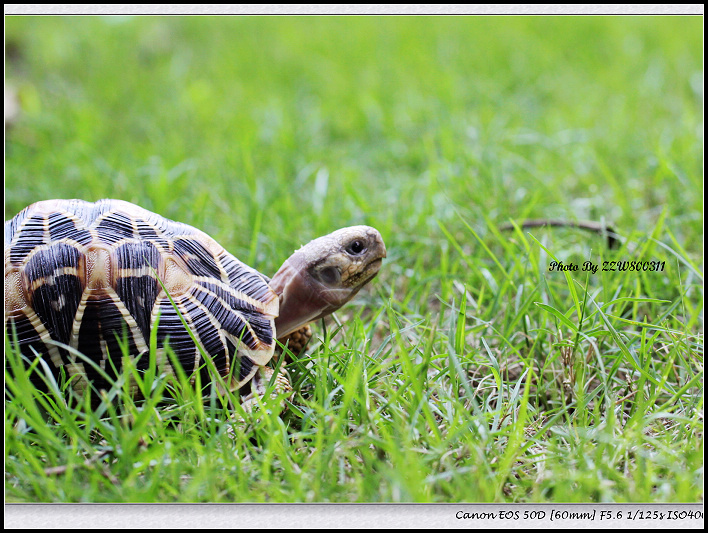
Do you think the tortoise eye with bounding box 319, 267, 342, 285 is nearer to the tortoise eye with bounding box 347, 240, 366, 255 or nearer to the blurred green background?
the tortoise eye with bounding box 347, 240, 366, 255

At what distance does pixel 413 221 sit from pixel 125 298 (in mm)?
1526

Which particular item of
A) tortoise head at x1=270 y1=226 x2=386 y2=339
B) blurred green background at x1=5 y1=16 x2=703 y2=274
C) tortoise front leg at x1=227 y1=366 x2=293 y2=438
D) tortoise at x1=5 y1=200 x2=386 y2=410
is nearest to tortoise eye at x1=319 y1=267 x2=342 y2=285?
tortoise head at x1=270 y1=226 x2=386 y2=339

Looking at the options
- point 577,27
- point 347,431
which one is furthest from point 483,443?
point 577,27

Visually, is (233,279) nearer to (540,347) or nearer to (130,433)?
(130,433)

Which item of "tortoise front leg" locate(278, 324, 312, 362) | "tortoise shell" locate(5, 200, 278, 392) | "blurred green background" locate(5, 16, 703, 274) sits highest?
"blurred green background" locate(5, 16, 703, 274)

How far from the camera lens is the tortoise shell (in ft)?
5.11

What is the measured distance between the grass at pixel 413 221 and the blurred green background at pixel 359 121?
0.02 meters

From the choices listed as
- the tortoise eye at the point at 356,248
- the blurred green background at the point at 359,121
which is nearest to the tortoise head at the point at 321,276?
the tortoise eye at the point at 356,248

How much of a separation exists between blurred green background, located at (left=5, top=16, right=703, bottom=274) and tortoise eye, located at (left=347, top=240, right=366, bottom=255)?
2.38ft

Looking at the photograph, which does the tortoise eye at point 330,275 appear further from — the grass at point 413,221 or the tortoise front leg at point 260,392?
the tortoise front leg at point 260,392

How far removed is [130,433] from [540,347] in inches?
50.8

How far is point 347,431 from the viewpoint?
5.14 ft

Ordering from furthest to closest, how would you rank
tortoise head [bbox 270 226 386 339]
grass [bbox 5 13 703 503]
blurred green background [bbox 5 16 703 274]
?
1. blurred green background [bbox 5 16 703 274]
2. tortoise head [bbox 270 226 386 339]
3. grass [bbox 5 13 703 503]

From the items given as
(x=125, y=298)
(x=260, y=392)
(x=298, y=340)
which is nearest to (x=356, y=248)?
(x=298, y=340)
